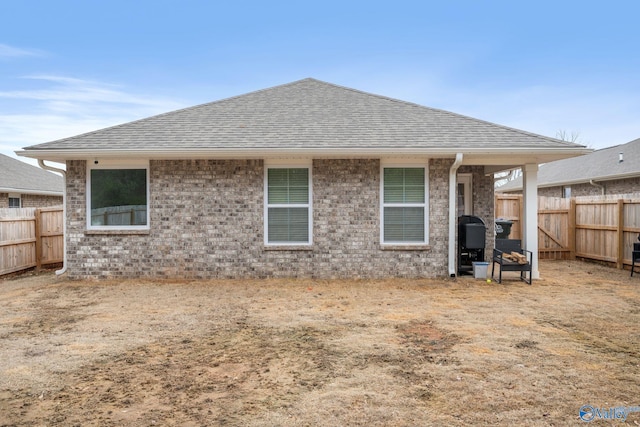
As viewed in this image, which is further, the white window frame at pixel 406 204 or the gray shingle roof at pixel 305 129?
the white window frame at pixel 406 204

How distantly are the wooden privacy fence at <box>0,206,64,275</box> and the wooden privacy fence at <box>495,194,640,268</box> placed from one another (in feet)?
42.9

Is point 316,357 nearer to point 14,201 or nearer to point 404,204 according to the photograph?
point 404,204

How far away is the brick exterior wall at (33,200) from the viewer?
51.5ft

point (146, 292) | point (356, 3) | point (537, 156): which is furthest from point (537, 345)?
point (356, 3)

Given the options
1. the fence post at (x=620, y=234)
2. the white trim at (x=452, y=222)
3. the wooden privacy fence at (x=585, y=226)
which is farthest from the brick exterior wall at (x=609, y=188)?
the white trim at (x=452, y=222)

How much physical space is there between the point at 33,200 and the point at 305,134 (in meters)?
14.8

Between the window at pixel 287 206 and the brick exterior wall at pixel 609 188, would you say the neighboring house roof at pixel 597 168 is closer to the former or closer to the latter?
the brick exterior wall at pixel 609 188

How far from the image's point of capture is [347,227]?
873 cm

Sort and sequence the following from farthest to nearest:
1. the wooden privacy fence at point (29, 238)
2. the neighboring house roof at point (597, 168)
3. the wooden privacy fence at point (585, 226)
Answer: the neighboring house roof at point (597, 168)
the wooden privacy fence at point (585, 226)
the wooden privacy fence at point (29, 238)

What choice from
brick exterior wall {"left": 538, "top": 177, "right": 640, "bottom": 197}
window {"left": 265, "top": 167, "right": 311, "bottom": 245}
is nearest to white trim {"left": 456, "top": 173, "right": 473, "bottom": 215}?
window {"left": 265, "top": 167, "right": 311, "bottom": 245}

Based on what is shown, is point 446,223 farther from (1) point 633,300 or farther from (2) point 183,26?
(2) point 183,26

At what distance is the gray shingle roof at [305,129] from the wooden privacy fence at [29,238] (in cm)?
293

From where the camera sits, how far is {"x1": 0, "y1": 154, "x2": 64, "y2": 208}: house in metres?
15.7

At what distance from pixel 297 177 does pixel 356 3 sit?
7.05 m
